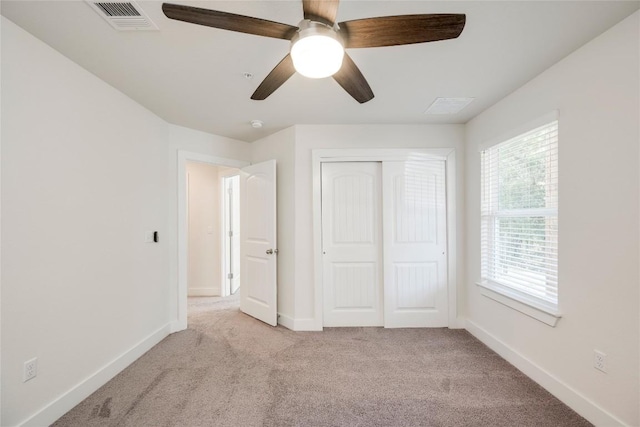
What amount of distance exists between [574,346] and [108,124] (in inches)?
151

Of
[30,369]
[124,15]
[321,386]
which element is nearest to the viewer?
[124,15]

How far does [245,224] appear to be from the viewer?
11.8 feet

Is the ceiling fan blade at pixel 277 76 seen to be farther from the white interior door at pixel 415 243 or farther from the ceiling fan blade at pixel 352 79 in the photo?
the white interior door at pixel 415 243

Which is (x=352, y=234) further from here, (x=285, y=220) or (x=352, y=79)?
(x=352, y=79)

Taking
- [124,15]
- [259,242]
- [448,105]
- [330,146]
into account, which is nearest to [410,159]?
[448,105]

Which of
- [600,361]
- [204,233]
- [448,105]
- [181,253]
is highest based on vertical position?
[448,105]

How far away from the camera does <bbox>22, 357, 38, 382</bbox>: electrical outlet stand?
5.13ft

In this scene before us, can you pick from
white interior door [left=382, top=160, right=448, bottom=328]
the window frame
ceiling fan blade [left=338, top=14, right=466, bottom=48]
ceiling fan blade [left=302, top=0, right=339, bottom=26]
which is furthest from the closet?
ceiling fan blade [left=302, top=0, right=339, bottom=26]

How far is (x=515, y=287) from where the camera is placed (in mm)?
2350

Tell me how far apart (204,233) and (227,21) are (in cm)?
383

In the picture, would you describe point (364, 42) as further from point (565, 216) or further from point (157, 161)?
point (157, 161)

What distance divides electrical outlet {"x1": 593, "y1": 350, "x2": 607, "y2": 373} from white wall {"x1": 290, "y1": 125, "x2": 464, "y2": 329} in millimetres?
1442

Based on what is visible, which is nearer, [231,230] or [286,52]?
[286,52]

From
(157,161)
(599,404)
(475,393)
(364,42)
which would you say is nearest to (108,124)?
(157,161)
